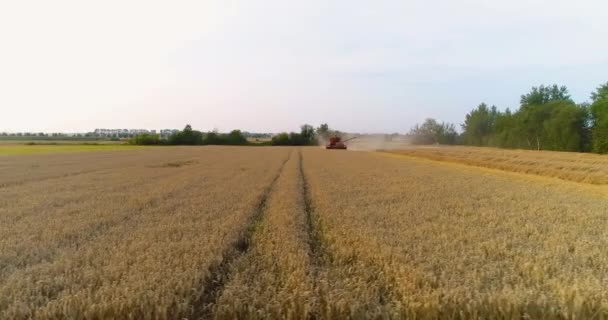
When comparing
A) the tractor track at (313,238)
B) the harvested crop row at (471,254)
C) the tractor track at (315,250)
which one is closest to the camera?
the harvested crop row at (471,254)

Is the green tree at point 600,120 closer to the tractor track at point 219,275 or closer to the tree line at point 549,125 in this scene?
the tree line at point 549,125

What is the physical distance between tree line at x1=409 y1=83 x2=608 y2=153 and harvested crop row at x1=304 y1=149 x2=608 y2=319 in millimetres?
53862

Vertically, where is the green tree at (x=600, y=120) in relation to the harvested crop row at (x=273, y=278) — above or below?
above

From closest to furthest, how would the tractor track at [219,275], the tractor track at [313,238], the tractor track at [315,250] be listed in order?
the tractor track at [219,275]
the tractor track at [315,250]
the tractor track at [313,238]

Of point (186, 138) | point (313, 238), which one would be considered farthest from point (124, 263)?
point (186, 138)

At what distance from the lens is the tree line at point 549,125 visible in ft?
181

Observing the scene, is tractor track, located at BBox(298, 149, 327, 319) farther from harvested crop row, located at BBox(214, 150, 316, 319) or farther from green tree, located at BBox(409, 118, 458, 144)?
green tree, located at BBox(409, 118, 458, 144)

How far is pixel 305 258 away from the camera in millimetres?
5508

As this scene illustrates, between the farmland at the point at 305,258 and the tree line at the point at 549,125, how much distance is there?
183 ft

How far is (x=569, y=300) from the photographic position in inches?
153

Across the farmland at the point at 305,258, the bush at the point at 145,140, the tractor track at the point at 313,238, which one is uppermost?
the bush at the point at 145,140

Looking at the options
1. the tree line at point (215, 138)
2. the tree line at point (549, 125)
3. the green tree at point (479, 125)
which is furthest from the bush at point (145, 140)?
the green tree at point (479, 125)

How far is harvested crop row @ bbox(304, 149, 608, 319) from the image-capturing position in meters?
3.87

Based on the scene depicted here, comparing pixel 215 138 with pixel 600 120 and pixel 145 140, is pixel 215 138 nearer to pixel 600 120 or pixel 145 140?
pixel 145 140
